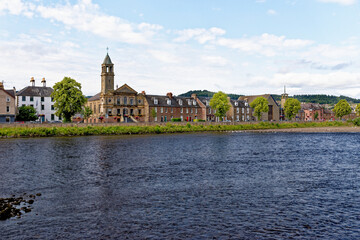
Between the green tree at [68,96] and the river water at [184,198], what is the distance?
50.7 metres

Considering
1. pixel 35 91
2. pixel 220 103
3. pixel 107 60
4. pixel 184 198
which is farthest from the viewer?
pixel 220 103

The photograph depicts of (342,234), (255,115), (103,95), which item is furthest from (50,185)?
(255,115)

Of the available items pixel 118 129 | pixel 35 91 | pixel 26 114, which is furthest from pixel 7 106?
pixel 118 129

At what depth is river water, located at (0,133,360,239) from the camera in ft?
54.6

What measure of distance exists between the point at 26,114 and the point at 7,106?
19.8 feet

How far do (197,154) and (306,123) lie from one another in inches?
4135

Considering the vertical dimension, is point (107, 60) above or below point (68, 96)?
above

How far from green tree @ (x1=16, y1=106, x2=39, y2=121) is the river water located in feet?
219

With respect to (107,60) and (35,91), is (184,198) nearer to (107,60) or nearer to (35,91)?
(107,60)

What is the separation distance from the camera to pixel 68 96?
87875mm

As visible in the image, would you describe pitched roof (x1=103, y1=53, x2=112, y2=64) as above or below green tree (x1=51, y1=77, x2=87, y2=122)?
above

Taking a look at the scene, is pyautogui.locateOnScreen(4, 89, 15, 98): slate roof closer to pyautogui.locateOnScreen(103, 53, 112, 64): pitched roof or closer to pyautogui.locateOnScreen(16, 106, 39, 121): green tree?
pyautogui.locateOnScreen(16, 106, 39, 121): green tree

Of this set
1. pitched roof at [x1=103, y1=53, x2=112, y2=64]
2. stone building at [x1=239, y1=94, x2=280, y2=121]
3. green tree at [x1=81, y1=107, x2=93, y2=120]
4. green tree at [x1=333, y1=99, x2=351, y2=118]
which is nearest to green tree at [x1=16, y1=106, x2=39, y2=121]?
green tree at [x1=81, y1=107, x2=93, y2=120]

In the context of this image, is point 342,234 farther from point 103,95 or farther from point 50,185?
A: point 103,95
